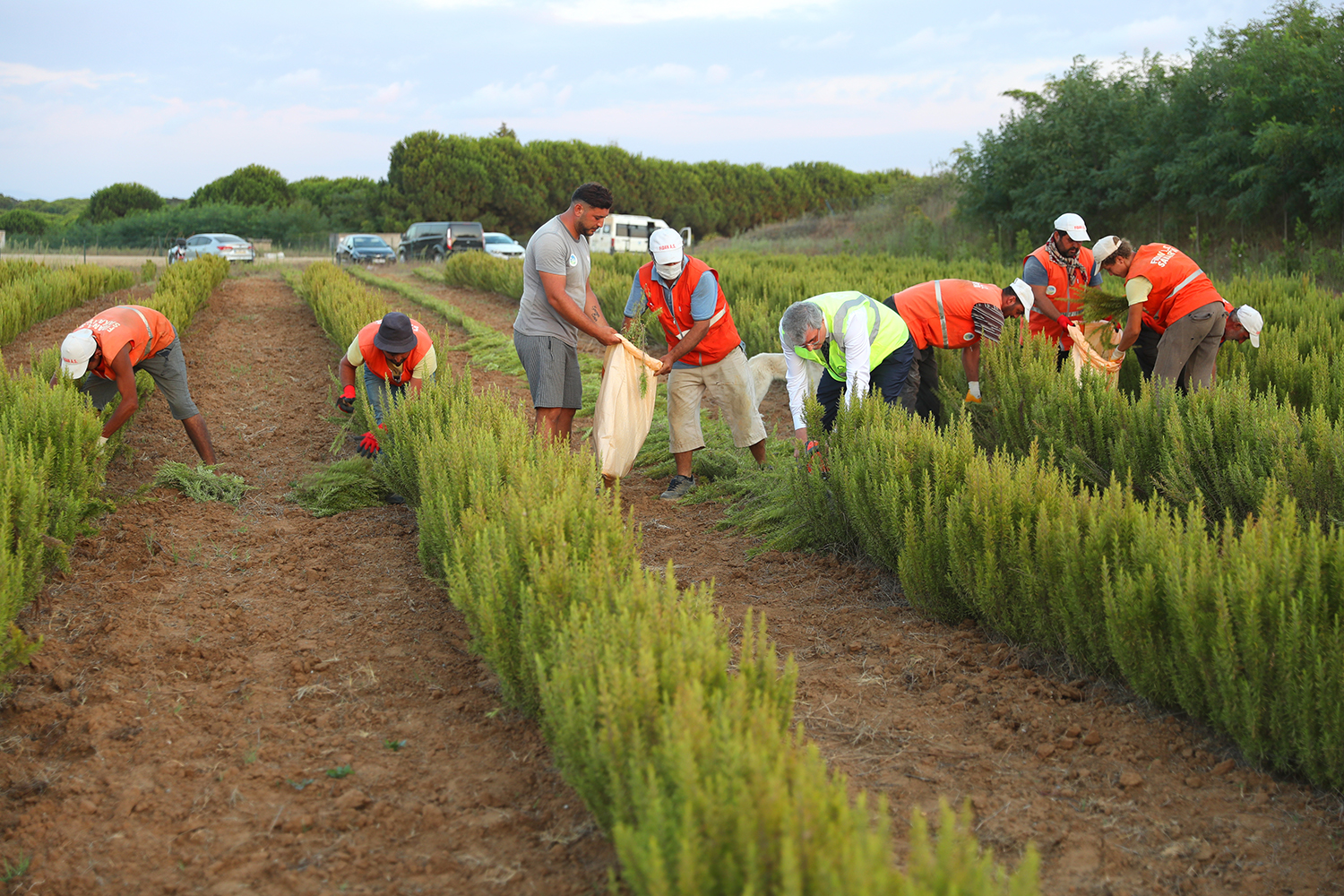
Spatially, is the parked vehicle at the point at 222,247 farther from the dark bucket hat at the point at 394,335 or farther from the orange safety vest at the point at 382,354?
the dark bucket hat at the point at 394,335

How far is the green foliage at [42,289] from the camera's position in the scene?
998 cm

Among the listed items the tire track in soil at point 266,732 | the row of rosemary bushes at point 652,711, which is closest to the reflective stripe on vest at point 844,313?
the row of rosemary bushes at point 652,711

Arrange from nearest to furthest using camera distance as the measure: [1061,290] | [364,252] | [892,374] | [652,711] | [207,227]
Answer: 1. [652,711]
2. [892,374]
3. [1061,290]
4. [364,252]
5. [207,227]

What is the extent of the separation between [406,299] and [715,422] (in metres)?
10.3

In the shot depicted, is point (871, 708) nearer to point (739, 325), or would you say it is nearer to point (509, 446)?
point (509, 446)

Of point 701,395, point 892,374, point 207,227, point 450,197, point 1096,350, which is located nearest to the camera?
point 892,374

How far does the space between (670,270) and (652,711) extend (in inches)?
134

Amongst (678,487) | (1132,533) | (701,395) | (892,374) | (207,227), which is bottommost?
(678,487)

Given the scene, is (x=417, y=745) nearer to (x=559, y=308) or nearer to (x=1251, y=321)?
(x=559, y=308)

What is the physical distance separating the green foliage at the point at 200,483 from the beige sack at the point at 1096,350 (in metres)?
4.99

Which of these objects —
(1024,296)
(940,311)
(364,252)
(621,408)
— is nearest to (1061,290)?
(1024,296)

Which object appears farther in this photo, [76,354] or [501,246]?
[501,246]

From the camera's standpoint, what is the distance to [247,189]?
45656 mm

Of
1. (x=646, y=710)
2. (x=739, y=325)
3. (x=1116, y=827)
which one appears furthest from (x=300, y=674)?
(x=739, y=325)
